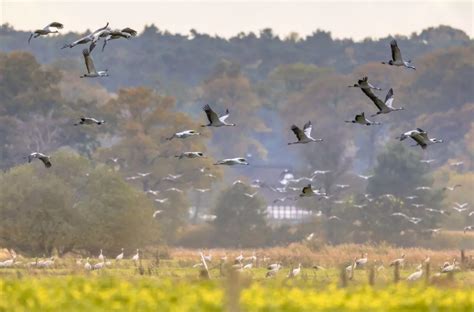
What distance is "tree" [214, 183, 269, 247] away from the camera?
102 meters

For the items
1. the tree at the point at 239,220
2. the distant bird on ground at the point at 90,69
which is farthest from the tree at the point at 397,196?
the distant bird on ground at the point at 90,69

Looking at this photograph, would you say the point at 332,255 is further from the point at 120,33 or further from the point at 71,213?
the point at 120,33

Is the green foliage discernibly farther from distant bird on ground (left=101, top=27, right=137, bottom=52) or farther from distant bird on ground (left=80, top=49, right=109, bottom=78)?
distant bird on ground (left=101, top=27, right=137, bottom=52)

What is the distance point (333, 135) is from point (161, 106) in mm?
28592

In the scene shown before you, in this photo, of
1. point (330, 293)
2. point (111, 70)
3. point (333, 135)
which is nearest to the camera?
point (330, 293)

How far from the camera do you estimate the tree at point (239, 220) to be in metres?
102

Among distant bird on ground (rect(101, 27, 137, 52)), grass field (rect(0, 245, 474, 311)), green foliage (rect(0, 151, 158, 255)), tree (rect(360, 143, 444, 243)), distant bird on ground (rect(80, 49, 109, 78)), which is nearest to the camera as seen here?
grass field (rect(0, 245, 474, 311))

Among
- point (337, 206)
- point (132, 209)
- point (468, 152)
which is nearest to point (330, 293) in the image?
point (132, 209)

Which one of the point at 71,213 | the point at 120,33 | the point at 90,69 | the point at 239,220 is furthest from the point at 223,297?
the point at 239,220

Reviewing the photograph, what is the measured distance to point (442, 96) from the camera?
521 ft

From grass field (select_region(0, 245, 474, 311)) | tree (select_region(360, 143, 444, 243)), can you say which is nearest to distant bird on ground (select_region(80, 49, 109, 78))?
grass field (select_region(0, 245, 474, 311))

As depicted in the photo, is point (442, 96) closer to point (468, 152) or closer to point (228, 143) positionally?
point (468, 152)

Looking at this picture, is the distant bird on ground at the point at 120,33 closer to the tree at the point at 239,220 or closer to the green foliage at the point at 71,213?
the green foliage at the point at 71,213

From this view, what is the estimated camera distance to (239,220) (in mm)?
102750
